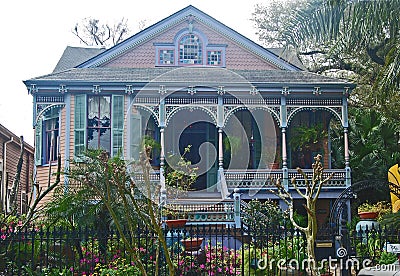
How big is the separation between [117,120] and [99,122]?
682 millimetres

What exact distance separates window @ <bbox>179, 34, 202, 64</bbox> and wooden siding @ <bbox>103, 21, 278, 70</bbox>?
0.33 m

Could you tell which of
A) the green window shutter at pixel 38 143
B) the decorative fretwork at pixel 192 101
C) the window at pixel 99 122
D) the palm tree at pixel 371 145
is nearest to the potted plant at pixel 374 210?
the palm tree at pixel 371 145

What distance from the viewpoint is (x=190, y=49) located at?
79.6 ft

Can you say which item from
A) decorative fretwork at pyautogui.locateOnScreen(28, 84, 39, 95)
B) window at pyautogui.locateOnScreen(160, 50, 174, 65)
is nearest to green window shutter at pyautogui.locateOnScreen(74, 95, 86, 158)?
decorative fretwork at pyautogui.locateOnScreen(28, 84, 39, 95)

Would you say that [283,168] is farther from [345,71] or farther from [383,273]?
[345,71]

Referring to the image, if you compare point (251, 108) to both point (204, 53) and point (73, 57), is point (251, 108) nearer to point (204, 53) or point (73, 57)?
point (204, 53)

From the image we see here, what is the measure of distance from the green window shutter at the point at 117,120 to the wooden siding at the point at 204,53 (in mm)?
3181

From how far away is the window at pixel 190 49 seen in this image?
24141mm

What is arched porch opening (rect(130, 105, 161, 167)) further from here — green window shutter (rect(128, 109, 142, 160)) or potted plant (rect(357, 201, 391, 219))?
potted plant (rect(357, 201, 391, 219))

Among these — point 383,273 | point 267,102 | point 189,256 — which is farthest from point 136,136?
point 383,273

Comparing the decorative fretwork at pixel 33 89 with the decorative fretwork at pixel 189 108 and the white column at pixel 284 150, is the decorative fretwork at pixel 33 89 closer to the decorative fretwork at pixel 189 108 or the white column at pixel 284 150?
the decorative fretwork at pixel 189 108

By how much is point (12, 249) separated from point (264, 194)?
11.0 metres

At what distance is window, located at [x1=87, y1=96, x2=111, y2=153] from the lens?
69.4 feet

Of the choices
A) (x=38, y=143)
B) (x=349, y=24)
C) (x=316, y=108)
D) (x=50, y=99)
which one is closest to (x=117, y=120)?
(x=50, y=99)
